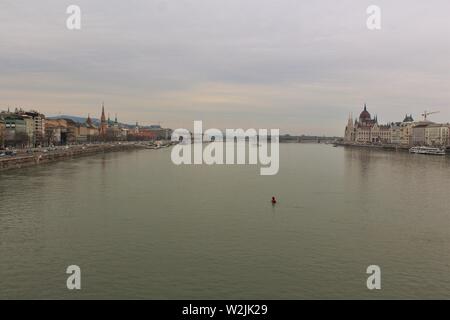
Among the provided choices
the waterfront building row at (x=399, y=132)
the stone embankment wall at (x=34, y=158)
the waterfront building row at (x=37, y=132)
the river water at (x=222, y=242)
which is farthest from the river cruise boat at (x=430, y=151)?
the waterfront building row at (x=37, y=132)

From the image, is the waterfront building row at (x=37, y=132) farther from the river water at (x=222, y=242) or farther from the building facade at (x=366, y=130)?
the building facade at (x=366, y=130)

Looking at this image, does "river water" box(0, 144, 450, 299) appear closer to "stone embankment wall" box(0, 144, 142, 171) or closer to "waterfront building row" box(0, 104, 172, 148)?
"stone embankment wall" box(0, 144, 142, 171)

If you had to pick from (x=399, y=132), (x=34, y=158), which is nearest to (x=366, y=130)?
(x=399, y=132)

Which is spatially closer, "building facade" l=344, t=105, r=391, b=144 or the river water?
the river water

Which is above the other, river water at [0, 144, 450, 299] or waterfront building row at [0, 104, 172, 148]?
waterfront building row at [0, 104, 172, 148]

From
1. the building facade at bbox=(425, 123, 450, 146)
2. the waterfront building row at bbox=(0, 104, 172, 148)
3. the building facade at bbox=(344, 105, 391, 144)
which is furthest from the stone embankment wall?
the building facade at bbox=(344, 105, 391, 144)

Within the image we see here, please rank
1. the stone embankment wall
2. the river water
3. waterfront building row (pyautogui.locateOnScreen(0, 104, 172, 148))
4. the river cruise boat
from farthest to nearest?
the river cruise boat < waterfront building row (pyautogui.locateOnScreen(0, 104, 172, 148)) < the stone embankment wall < the river water
